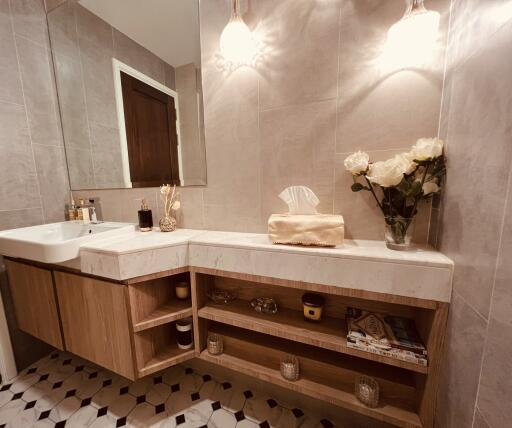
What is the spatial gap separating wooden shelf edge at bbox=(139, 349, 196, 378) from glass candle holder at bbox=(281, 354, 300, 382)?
17.3 inches

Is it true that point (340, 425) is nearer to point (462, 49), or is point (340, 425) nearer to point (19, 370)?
point (462, 49)

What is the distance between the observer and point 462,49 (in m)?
0.64

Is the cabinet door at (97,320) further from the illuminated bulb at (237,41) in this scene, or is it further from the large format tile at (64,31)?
the large format tile at (64,31)

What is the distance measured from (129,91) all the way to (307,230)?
1.31 meters

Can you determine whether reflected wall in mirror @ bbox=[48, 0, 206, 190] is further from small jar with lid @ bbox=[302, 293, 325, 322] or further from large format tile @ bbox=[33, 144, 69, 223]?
small jar with lid @ bbox=[302, 293, 325, 322]

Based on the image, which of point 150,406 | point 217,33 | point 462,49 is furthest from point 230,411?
point 217,33

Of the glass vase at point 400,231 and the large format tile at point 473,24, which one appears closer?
the large format tile at point 473,24

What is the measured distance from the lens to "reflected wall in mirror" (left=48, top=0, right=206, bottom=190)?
1.12 metres

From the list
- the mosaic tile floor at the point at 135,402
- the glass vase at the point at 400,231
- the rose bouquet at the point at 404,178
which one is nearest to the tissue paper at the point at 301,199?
the rose bouquet at the point at 404,178

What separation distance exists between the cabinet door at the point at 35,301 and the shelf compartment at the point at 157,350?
491mm

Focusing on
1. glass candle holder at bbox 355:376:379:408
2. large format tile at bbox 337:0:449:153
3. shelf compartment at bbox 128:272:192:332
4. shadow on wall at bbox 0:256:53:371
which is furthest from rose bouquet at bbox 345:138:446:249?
shadow on wall at bbox 0:256:53:371

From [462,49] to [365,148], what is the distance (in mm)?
366

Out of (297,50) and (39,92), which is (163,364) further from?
(39,92)

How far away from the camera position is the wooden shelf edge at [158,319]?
2.95 feet
